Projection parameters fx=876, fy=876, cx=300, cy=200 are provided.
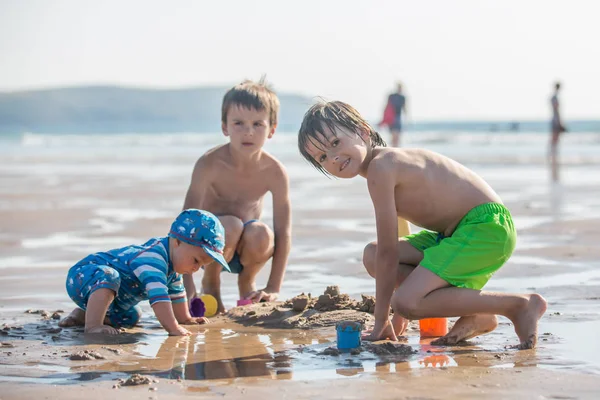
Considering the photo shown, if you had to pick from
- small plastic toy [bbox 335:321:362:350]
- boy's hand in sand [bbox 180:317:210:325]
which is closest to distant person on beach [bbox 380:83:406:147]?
boy's hand in sand [bbox 180:317:210:325]

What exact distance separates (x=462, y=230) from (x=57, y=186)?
9715 mm

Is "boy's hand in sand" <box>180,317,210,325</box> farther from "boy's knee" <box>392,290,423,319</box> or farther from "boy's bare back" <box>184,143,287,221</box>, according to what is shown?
"boy's knee" <box>392,290,423,319</box>

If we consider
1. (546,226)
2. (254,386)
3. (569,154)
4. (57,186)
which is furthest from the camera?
(569,154)

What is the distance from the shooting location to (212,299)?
16.3 feet

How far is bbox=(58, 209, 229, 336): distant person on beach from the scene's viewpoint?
13.6 feet

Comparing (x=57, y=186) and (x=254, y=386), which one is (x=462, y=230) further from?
(x=57, y=186)

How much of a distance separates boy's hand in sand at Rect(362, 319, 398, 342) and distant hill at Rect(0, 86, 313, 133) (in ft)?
192

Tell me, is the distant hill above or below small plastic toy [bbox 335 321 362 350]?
above

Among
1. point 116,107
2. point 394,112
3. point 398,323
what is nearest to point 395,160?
point 398,323

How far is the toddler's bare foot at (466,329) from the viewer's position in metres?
3.86

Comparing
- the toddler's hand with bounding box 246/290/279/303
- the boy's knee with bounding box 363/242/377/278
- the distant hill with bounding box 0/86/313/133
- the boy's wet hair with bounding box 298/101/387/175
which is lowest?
the toddler's hand with bounding box 246/290/279/303

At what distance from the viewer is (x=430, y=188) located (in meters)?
4.05

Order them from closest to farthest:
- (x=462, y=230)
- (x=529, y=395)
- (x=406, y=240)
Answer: (x=529, y=395) → (x=462, y=230) → (x=406, y=240)

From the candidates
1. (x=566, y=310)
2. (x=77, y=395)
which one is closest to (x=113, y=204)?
(x=566, y=310)
